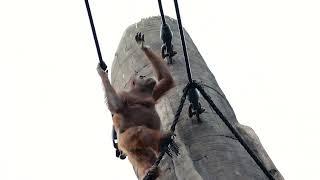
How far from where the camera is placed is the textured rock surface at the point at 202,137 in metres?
4.17

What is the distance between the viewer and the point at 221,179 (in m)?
4.02

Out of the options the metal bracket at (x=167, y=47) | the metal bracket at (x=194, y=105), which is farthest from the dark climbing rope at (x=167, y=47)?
the metal bracket at (x=194, y=105)

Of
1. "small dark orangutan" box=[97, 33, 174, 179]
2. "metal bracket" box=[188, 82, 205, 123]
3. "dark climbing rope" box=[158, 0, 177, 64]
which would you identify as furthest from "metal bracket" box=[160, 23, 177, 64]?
"metal bracket" box=[188, 82, 205, 123]

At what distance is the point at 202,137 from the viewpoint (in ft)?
15.0

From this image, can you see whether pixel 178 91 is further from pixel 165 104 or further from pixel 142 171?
pixel 142 171

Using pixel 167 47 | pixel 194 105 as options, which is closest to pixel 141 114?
pixel 194 105

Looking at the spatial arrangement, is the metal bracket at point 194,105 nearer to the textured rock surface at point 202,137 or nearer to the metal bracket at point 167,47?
the textured rock surface at point 202,137

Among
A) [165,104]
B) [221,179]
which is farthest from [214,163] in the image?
[165,104]

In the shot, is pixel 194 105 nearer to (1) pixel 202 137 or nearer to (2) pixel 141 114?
(1) pixel 202 137

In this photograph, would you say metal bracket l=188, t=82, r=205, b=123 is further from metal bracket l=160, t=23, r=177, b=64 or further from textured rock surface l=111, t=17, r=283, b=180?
metal bracket l=160, t=23, r=177, b=64

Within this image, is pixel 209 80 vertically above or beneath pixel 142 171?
above

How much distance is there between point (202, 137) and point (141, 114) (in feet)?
3.06

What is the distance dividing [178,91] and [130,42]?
154cm

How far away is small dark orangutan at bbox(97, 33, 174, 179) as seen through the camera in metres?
4.82
